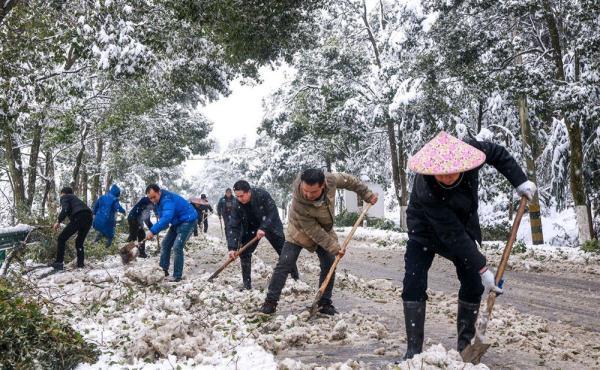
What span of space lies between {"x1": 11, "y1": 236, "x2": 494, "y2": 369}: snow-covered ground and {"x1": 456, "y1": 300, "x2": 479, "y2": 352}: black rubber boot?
2.06ft

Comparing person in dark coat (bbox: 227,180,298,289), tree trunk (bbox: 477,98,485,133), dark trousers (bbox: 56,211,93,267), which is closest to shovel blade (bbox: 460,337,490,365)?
person in dark coat (bbox: 227,180,298,289)

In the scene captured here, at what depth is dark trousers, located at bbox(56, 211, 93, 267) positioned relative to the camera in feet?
33.0

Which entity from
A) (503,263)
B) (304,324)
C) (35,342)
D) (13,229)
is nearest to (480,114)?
(304,324)

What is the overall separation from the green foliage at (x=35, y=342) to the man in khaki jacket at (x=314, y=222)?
2446mm

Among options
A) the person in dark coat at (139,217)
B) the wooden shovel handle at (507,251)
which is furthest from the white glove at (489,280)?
the person in dark coat at (139,217)

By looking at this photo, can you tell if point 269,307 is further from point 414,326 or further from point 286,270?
point 414,326

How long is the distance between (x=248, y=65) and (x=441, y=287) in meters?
6.76

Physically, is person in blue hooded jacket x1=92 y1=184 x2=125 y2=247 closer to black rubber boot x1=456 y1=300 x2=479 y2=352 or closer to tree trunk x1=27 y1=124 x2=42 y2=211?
tree trunk x1=27 y1=124 x2=42 y2=211

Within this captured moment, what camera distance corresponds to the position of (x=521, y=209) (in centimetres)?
446

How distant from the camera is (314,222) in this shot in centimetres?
608

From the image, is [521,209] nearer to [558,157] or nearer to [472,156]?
[472,156]

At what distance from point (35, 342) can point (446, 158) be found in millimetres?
3314

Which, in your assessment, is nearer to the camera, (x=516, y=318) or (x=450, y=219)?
(x=450, y=219)

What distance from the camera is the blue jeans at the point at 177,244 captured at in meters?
8.77
